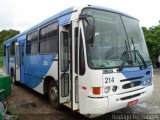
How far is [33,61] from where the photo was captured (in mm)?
8727

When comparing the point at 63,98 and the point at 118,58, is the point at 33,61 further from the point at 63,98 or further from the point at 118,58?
the point at 118,58

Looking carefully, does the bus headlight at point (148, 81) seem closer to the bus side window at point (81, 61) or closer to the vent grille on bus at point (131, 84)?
the vent grille on bus at point (131, 84)

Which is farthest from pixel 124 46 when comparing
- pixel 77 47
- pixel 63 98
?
pixel 63 98

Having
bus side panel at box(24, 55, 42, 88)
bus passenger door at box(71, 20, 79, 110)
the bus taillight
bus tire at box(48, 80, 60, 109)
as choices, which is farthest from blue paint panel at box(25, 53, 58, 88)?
the bus taillight

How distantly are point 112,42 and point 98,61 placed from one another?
0.72 metres

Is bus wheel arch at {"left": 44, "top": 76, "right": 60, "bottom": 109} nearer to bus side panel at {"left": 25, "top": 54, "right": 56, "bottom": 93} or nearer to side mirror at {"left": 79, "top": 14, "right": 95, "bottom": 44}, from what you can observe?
bus side panel at {"left": 25, "top": 54, "right": 56, "bottom": 93}

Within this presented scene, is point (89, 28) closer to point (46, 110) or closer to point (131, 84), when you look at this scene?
point (131, 84)

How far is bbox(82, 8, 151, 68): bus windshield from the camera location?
5.14 metres

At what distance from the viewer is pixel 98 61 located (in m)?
5.11

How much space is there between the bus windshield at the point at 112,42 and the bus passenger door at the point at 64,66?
988mm

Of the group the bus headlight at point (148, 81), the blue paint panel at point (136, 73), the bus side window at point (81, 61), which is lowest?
the bus headlight at point (148, 81)

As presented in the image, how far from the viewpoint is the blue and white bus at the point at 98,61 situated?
199 inches

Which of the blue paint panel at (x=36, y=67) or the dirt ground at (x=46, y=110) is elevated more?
the blue paint panel at (x=36, y=67)

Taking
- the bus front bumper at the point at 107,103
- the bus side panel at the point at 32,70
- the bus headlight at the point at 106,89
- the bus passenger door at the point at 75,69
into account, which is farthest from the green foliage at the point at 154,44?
the bus headlight at the point at 106,89
